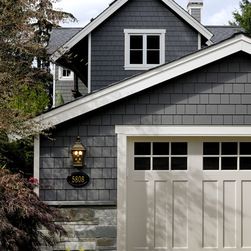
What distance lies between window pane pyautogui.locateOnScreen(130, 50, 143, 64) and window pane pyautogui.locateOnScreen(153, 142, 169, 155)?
5.83m

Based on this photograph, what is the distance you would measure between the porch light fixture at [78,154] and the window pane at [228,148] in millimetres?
2332

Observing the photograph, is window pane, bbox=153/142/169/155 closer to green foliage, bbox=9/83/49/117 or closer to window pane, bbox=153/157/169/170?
window pane, bbox=153/157/169/170

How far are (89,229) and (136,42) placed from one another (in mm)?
7292

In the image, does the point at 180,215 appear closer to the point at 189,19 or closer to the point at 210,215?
the point at 210,215

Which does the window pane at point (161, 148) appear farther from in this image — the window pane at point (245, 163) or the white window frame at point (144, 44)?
the white window frame at point (144, 44)

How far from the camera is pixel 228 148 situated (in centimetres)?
852

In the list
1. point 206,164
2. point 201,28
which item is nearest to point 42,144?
point 206,164

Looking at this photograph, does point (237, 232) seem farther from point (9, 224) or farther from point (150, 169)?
point (9, 224)

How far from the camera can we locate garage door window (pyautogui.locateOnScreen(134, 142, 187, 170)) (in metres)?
8.43

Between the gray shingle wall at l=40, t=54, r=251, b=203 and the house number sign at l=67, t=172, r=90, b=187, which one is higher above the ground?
the gray shingle wall at l=40, t=54, r=251, b=203

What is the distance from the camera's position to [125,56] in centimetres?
1383

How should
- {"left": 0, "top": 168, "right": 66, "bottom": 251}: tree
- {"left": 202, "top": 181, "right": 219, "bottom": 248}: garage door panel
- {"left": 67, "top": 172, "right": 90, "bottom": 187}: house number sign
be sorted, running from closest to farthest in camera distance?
{"left": 0, "top": 168, "right": 66, "bottom": 251}: tree → {"left": 67, "top": 172, "right": 90, "bottom": 187}: house number sign → {"left": 202, "top": 181, "right": 219, "bottom": 248}: garage door panel

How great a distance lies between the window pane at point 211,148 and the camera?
8.46m

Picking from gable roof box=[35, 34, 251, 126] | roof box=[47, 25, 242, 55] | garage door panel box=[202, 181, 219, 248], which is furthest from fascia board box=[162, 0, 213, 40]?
garage door panel box=[202, 181, 219, 248]
